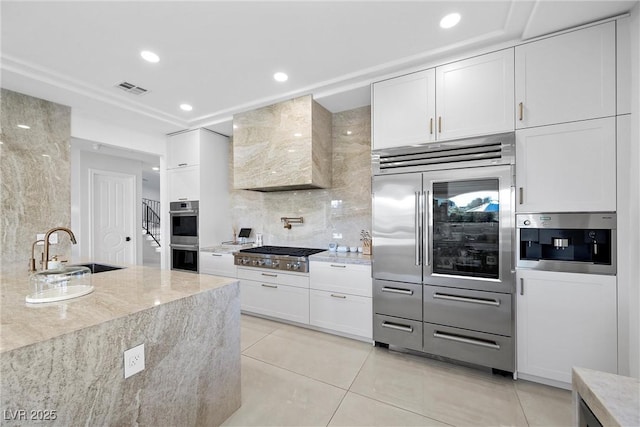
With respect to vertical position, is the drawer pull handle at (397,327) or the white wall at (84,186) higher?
the white wall at (84,186)

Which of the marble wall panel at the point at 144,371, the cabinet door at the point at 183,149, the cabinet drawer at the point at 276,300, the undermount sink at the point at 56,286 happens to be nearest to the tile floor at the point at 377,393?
the marble wall panel at the point at 144,371

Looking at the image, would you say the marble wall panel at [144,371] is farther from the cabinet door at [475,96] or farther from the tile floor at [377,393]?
the cabinet door at [475,96]

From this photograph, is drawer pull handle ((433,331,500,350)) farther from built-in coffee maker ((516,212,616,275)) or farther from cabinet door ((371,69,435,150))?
cabinet door ((371,69,435,150))

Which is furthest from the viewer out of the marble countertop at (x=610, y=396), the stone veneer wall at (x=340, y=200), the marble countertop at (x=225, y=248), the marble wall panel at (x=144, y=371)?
the marble countertop at (x=225, y=248)

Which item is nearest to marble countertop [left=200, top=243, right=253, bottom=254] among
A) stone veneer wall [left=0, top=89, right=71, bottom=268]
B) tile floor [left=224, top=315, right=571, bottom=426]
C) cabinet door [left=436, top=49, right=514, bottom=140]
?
tile floor [left=224, top=315, right=571, bottom=426]

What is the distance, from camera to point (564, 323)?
1.94m

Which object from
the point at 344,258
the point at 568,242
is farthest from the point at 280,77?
the point at 568,242

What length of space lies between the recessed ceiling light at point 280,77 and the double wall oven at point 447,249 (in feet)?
4.10

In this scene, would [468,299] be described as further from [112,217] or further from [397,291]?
[112,217]

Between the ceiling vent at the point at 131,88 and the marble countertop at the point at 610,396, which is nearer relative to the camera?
the marble countertop at the point at 610,396

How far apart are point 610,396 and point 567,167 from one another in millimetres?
1649

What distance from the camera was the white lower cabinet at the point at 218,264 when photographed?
359 centimetres

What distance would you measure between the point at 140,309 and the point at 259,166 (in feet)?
7.89

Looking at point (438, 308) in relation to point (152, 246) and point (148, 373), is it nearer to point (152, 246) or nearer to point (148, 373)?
point (148, 373)
